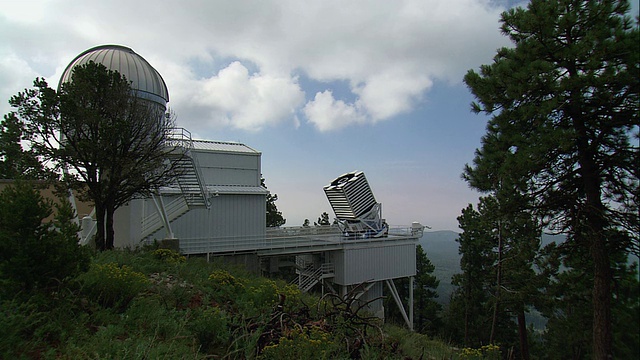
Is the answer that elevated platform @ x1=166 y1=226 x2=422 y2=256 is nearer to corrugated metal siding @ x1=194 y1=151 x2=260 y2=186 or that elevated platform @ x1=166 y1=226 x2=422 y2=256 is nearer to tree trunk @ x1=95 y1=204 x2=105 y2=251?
corrugated metal siding @ x1=194 y1=151 x2=260 y2=186

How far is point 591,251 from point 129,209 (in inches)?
603

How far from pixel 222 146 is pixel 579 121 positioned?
17857 millimetres

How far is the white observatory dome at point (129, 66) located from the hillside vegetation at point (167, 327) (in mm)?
10265

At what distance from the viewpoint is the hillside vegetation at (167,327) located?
3635 millimetres

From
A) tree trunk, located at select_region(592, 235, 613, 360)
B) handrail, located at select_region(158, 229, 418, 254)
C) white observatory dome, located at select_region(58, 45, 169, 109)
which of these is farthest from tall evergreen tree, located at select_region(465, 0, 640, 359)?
handrail, located at select_region(158, 229, 418, 254)

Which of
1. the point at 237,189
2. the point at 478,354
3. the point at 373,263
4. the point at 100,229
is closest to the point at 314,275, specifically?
the point at 373,263

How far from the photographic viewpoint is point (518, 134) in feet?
8.13

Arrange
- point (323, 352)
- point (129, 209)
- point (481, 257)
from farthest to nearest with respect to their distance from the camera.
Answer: point (481, 257), point (129, 209), point (323, 352)

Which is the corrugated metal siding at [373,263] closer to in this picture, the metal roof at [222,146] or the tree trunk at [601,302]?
the metal roof at [222,146]

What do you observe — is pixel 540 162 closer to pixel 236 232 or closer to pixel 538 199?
pixel 538 199

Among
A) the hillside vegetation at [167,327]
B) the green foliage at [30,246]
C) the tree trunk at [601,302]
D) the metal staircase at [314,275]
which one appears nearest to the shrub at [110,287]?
the hillside vegetation at [167,327]

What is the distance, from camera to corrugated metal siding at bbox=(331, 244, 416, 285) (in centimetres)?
1833

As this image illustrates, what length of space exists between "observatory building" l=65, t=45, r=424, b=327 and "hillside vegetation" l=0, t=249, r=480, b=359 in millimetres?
7231

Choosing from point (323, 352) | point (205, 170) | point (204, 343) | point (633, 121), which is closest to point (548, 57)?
point (633, 121)
